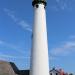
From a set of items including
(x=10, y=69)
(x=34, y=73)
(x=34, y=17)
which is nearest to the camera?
(x=34, y=73)

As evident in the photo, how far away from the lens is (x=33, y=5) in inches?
1451

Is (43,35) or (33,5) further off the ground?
(33,5)

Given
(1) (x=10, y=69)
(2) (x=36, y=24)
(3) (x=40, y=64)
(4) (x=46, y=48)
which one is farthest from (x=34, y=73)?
(1) (x=10, y=69)

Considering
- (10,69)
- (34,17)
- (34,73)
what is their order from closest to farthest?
(34,73), (34,17), (10,69)

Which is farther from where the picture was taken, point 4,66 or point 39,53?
point 4,66

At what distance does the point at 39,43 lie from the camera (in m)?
34.9

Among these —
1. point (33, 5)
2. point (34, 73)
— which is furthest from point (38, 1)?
point (34, 73)

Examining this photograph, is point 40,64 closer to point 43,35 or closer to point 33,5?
point 43,35

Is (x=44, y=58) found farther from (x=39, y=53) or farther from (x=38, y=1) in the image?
(x=38, y=1)

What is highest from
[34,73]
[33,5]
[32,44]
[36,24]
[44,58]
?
[33,5]

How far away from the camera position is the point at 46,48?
1387 inches

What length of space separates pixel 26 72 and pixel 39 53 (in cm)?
1198

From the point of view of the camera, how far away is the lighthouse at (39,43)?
34.2m

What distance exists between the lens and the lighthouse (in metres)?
34.2
